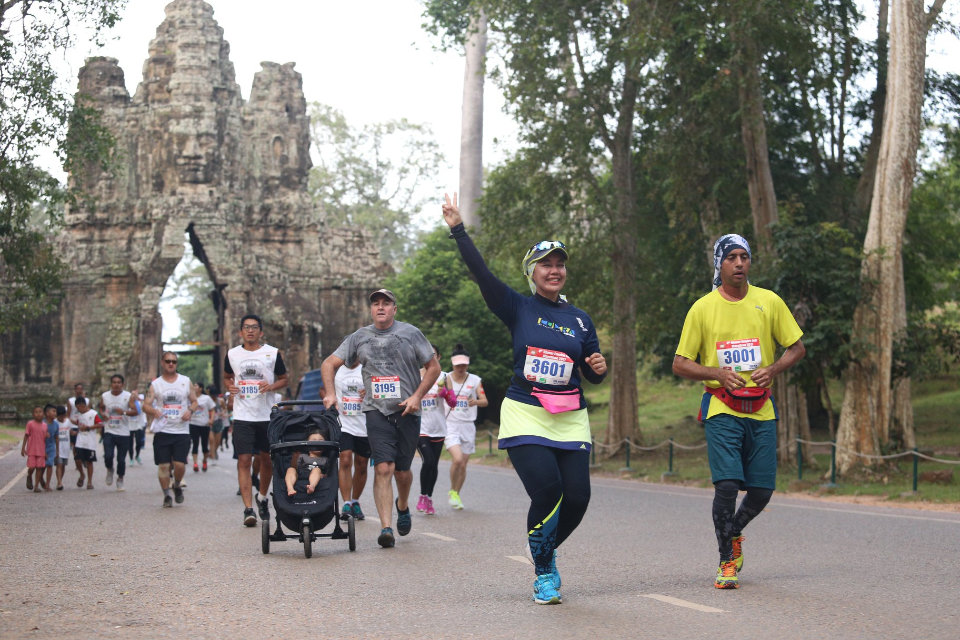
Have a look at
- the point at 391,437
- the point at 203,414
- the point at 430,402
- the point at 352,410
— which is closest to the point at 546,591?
the point at 391,437

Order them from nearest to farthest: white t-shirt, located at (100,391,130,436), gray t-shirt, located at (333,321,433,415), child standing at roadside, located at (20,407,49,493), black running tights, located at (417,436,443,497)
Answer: gray t-shirt, located at (333,321,433,415)
black running tights, located at (417,436,443,497)
child standing at roadside, located at (20,407,49,493)
white t-shirt, located at (100,391,130,436)

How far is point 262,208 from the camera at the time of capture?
2263 inches

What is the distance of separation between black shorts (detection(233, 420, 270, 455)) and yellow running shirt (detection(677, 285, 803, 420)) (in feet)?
19.3

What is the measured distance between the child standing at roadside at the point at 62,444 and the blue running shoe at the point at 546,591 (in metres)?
14.6

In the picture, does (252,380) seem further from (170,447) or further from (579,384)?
(579,384)

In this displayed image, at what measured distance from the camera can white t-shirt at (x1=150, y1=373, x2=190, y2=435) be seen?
15.2 metres

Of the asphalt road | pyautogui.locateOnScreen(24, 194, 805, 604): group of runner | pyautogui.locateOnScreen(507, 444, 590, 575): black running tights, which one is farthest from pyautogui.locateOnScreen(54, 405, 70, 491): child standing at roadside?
pyautogui.locateOnScreen(507, 444, 590, 575): black running tights

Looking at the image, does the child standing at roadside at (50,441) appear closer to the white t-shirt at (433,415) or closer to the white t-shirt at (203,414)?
the white t-shirt at (203,414)

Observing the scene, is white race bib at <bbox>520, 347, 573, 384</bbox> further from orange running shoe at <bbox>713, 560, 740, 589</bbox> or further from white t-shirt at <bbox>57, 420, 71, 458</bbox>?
white t-shirt at <bbox>57, 420, 71, 458</bbox>

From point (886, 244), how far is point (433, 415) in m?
9.53

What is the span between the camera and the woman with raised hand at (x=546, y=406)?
7336mm

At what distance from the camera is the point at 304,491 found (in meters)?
10.1

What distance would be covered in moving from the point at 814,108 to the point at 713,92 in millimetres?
5664

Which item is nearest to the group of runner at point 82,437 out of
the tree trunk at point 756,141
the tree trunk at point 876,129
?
the tree trunk at point 756,141
